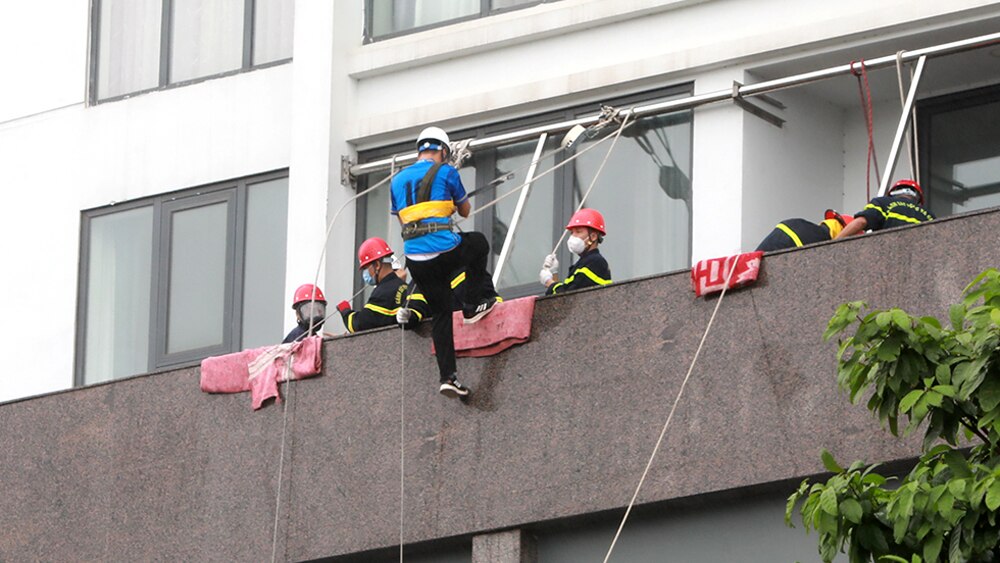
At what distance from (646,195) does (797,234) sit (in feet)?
7.70

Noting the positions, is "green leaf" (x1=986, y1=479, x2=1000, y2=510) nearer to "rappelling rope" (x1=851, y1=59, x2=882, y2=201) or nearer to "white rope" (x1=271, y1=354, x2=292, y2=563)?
"rappelling rope" (x1=851, y1=59, x2=882, y2=201)

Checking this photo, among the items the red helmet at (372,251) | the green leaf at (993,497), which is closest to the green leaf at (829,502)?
the green leaf at (993,497)

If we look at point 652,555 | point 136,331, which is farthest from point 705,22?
point 136,331

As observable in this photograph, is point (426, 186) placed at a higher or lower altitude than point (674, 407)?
higher

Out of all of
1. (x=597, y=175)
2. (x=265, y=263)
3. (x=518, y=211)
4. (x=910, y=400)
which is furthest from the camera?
(x=265, y=263)

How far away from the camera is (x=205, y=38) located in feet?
72.6

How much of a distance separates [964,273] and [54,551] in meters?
7.41

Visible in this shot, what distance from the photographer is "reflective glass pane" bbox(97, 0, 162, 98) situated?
22.3 metres

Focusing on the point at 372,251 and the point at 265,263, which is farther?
the point at 265,263

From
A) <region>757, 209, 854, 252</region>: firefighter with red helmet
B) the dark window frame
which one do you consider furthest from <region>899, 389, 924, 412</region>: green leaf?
the dark window frame

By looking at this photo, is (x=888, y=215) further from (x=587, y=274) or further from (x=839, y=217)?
(x=587, y=274)

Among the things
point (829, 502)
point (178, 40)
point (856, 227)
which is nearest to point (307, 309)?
point (178, 40)

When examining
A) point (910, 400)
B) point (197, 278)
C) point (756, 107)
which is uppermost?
point (756, 107)

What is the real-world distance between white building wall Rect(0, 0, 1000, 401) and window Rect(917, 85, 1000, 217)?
1.18 feet
